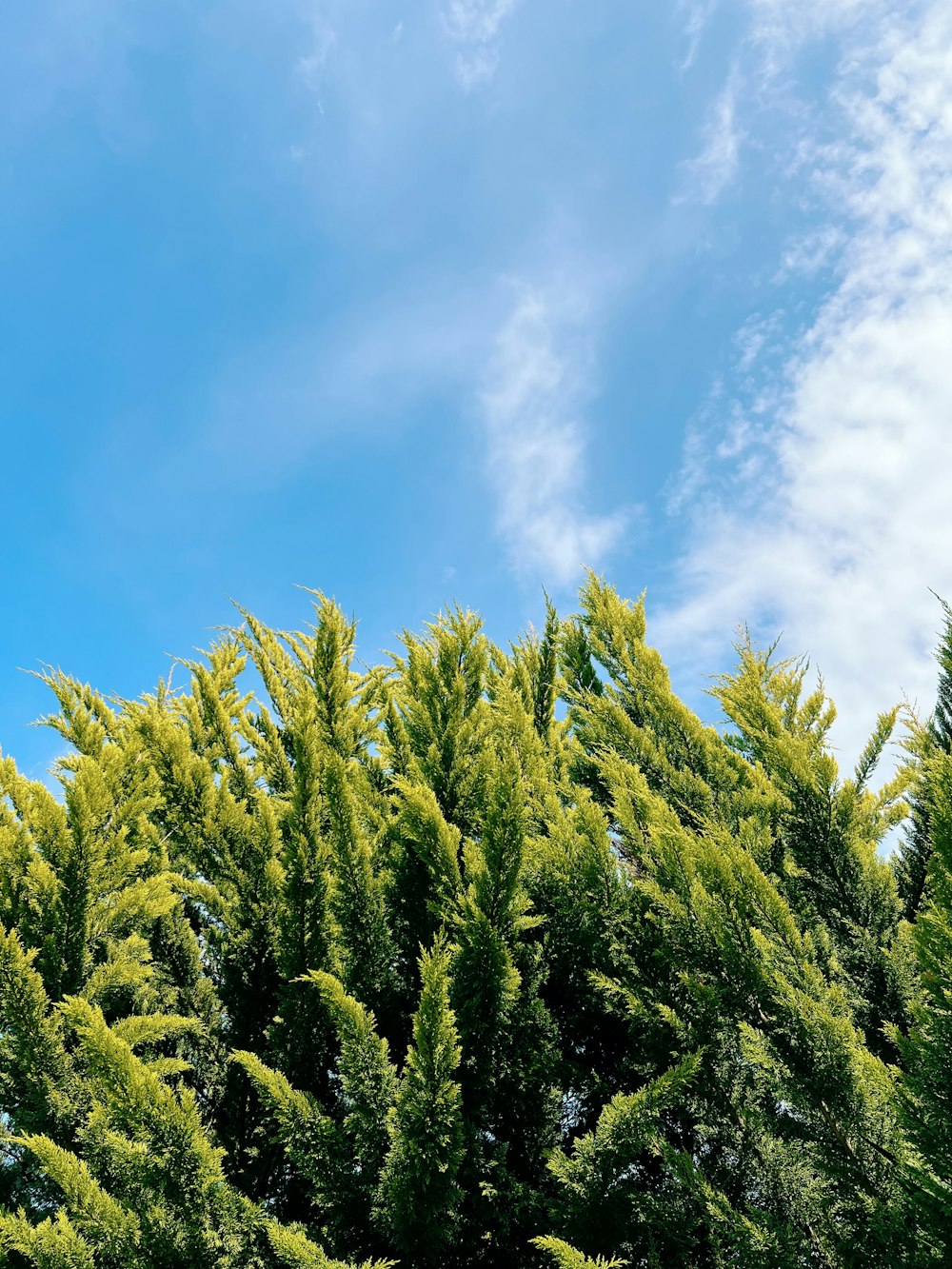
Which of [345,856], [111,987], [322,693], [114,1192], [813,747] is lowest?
[114,1192]

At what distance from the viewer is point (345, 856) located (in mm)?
3844

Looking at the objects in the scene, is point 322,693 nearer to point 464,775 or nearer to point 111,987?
point 464,775

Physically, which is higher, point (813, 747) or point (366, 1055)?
point (813, 747)

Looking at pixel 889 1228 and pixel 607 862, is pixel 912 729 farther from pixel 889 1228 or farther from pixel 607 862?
pixel 889 1228

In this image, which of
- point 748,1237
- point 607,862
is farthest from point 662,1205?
point 607,862

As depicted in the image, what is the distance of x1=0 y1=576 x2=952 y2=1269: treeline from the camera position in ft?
9.70

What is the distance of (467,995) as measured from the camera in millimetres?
3484

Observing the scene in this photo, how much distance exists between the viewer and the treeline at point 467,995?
296cm

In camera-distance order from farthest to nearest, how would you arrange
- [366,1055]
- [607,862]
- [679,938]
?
[607,862] < [679,938] < [366,1055]

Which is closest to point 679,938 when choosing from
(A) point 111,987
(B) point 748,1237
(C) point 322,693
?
(B) point 748,1237

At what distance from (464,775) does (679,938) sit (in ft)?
5.67

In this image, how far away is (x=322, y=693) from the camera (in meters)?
4.86

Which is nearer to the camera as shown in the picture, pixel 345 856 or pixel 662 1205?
pixel 662 1205

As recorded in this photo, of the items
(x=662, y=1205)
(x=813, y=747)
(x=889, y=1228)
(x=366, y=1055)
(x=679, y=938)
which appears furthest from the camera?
(x=813, y=747)
